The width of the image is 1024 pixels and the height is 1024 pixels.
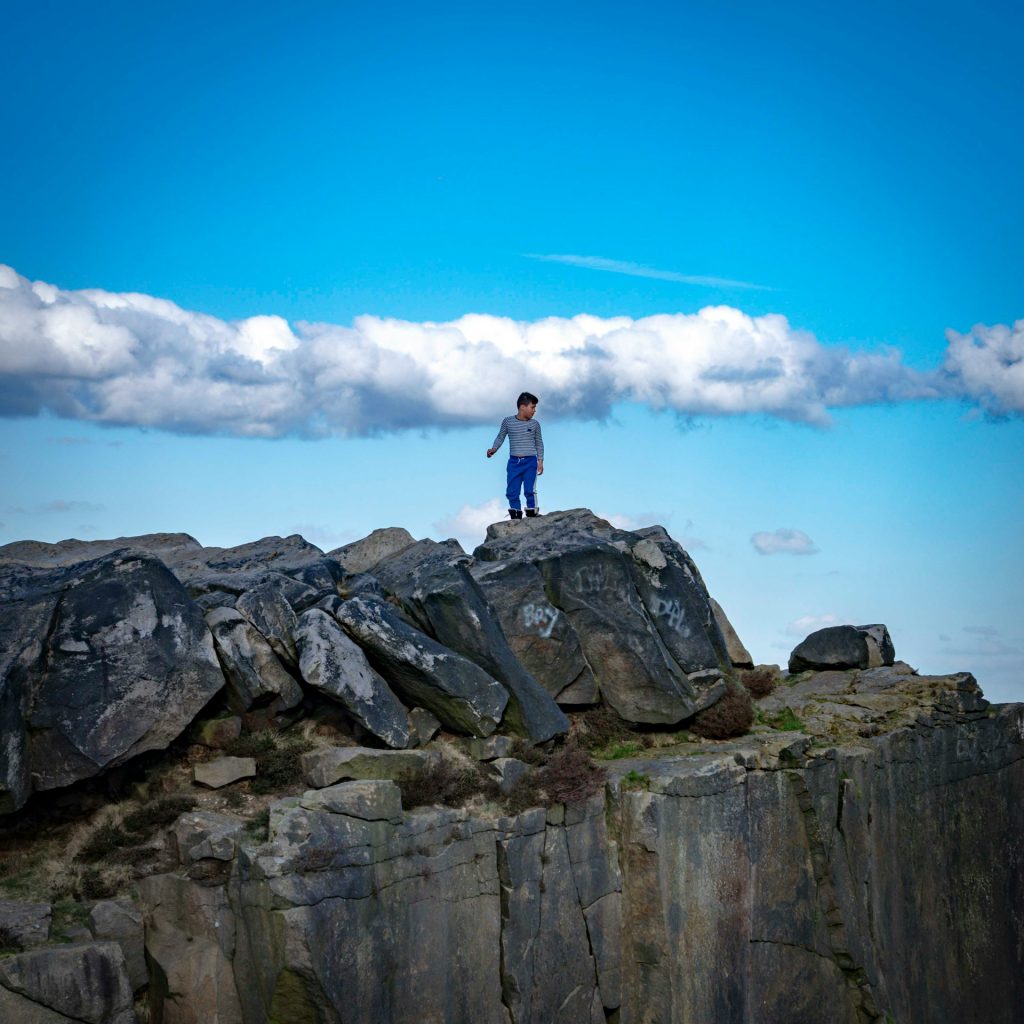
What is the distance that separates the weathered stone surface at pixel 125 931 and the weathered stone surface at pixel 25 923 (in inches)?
24.6

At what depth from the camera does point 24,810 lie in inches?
755

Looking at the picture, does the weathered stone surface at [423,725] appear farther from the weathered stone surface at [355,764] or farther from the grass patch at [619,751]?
the grass patch at [619,751]

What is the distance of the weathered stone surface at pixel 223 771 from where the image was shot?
19906 millimetres

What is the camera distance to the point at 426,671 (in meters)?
21.8

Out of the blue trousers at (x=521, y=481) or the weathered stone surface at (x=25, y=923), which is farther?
the blue trousers at (x=521, y=481)

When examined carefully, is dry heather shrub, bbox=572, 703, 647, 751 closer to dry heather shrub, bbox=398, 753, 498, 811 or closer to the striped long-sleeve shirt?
dry heather shrub, bbox=398, 753, 498, 811

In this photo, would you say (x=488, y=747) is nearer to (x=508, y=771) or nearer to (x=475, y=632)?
(x=508, y=771)

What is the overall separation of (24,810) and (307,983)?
5037mm

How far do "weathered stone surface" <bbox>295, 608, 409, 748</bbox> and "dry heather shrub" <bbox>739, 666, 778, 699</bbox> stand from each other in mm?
10951

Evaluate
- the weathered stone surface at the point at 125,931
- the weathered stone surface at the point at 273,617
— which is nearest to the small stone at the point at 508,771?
the weathered stone surface at the point at 273,617

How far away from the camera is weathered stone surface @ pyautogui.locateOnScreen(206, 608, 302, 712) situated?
20984 mm

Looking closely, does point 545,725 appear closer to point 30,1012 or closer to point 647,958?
point 647,958

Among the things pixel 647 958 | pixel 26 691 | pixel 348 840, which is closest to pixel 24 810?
pixel 26 691

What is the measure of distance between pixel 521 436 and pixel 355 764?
1099 centimetres
